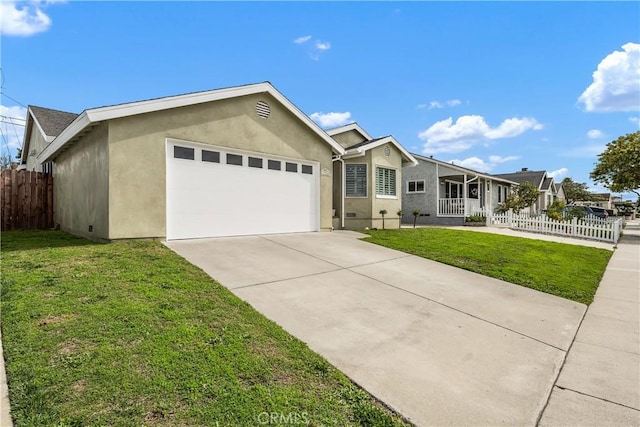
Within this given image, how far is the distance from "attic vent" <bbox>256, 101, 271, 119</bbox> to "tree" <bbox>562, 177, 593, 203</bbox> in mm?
58842

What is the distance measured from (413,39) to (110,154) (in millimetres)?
10338

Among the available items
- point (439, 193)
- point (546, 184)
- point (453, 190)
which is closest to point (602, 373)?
point (439, 193)

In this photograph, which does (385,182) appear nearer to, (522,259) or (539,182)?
(522,259)

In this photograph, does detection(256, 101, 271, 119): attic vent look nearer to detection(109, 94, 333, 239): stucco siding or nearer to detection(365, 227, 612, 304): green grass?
detection(109, 94, 333, 239): stucco siding

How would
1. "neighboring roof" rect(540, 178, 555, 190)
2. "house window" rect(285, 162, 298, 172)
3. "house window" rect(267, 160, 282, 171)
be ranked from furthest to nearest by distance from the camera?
"neighboring roof" rect(540, 178, 555, 190) < "house window" rect(285, 162, 298, 172) < "house window" rect(267, 160, 282, 171)

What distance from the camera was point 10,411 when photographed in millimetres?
2170

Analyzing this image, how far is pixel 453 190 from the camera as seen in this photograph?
2347cm

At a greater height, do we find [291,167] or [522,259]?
[291,167]

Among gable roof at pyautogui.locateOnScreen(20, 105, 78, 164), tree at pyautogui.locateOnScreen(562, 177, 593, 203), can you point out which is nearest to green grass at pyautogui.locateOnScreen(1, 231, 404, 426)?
gable roof at pyautogui.locateOnScreen(20, 105, 78, 164)

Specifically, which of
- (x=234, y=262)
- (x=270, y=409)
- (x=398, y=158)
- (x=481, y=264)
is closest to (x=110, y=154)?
(x=234, y=262)

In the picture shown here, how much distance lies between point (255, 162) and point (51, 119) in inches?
523

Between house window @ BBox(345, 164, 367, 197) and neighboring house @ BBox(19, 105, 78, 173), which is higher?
neighboring house @ BBox(19, 105, 78, 173)

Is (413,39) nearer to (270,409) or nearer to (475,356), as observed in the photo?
(475,356)

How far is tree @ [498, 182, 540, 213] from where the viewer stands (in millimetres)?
21087
